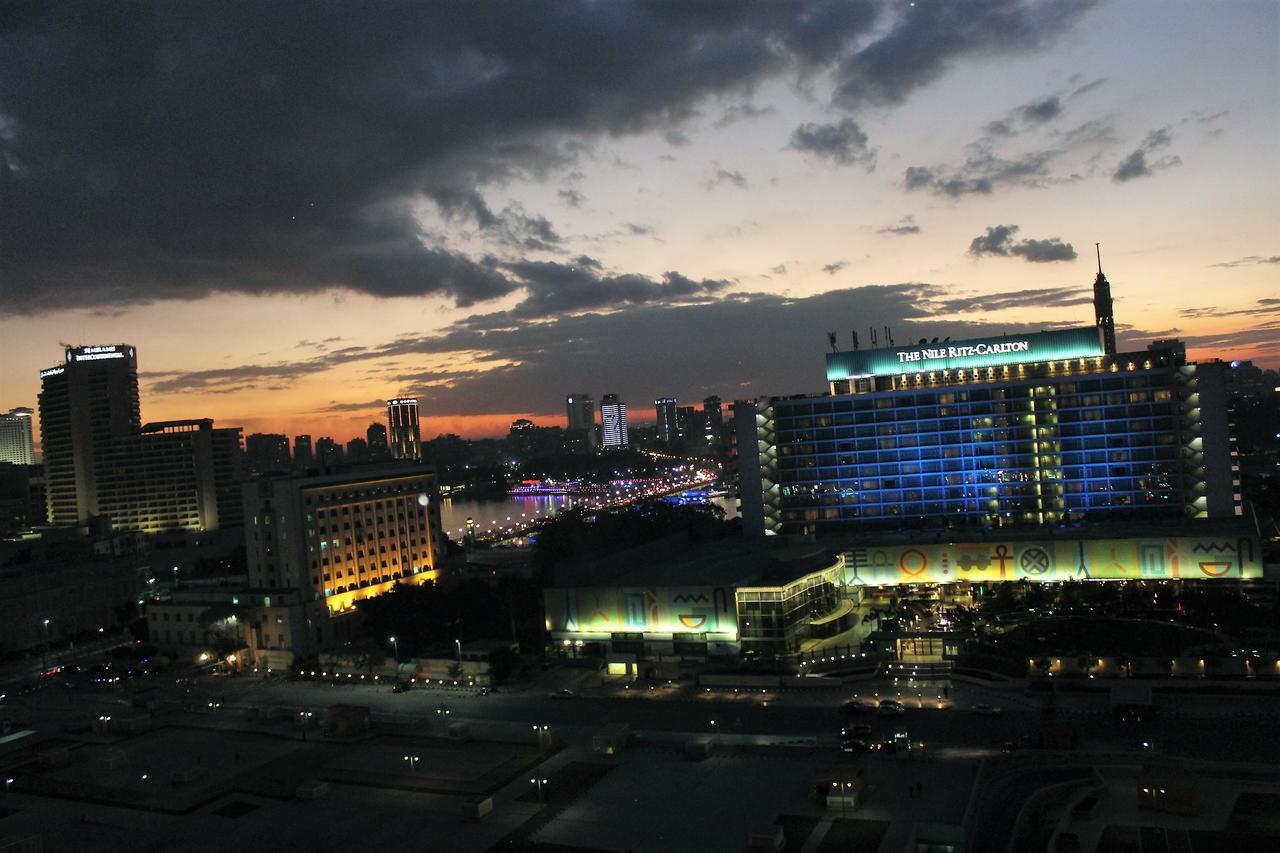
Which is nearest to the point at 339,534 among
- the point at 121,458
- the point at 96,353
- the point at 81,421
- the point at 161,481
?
the point at 161,481

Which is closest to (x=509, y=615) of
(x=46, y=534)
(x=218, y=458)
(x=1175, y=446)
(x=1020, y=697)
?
(x=1020, y=697)

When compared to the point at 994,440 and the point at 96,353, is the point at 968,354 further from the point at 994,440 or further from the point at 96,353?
the point at 96,353

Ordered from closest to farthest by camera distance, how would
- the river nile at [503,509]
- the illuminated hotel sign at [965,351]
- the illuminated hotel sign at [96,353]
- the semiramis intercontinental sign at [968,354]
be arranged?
the semiramis intercontinental sign at [968,354] < the illuminated hotel sign at [965,351] < the illuminated hotel sign at [96,353] < the river nile at [503,509]

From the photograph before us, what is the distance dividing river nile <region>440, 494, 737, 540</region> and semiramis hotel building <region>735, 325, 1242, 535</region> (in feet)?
140

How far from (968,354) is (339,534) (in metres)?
25.2

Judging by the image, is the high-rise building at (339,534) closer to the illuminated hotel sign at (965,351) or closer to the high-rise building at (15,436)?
the illuminated hotel sign at (965,351)

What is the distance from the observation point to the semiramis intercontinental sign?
37250 millimetres

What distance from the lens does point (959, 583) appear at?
32000 mm

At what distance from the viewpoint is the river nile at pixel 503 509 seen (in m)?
92.4

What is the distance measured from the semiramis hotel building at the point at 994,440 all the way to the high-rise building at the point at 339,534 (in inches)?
546

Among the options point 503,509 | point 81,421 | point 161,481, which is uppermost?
point 81,421

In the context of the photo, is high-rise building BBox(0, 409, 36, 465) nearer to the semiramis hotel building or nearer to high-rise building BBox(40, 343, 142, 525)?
high-rise building BBox(40, 343, 142, 525)

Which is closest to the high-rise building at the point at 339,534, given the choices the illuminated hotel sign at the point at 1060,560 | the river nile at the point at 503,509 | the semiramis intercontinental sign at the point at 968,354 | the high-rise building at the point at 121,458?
the illuminated hotel sign at the point at 1060,560

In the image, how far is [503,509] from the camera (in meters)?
112
